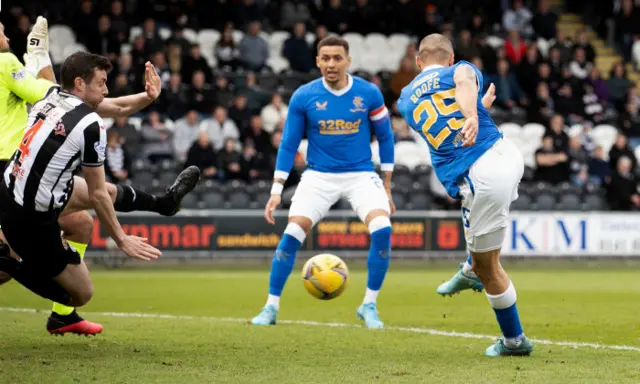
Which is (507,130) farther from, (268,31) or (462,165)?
(462,165)

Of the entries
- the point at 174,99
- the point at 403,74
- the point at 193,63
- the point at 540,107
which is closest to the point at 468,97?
the point at 174,99

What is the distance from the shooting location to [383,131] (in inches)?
386

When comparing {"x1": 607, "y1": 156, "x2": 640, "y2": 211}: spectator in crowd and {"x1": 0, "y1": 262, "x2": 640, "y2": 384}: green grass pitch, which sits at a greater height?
{"x1": 0, "y1": 262, "x2": 640, "y2": 384}: green grass pitch

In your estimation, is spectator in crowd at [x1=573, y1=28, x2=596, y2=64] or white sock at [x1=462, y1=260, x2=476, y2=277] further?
spectator in crowd at [x1=573, y1=28, x2=596, y2=64]

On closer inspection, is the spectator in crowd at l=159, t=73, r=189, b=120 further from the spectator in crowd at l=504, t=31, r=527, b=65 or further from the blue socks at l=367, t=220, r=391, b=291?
the blue socks at l=367, t=220, r=391, b=291

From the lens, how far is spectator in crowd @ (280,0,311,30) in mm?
23719

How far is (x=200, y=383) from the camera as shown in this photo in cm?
593

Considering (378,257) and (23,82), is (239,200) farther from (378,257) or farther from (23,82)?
(23,82)

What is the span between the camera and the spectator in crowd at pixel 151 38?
20.8 metres

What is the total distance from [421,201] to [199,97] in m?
4.73

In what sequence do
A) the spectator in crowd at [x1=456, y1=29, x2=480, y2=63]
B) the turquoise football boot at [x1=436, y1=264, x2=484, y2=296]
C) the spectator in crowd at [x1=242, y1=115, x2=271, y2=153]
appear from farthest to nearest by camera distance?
the spectator in crowd at [x1=456, y1=29, x2=480, y2=63] < the spectator in crowd at [x1=242, y1=115, x2=271, y2=153] < the turquoise football boot at [x1=436, y1=264, x2=484, y2=296]

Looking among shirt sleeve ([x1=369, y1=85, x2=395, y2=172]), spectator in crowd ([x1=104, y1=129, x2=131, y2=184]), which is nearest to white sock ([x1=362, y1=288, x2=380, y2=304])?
shirt sleeve ([x1=369, y1=85, x2=395, y2=172])

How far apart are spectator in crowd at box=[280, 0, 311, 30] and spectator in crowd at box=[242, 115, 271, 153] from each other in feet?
14.9

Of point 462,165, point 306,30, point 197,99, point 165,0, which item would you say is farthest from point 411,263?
point 462,165
